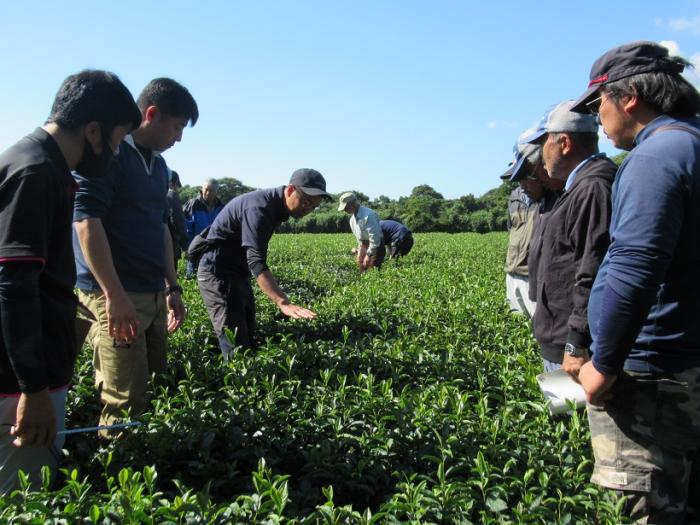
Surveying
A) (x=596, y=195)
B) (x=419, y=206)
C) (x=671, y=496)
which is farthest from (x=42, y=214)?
(x=419, y=206)

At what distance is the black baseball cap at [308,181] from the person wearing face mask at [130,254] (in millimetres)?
1186

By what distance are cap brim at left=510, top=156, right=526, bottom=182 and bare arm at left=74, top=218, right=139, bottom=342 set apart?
2522mm

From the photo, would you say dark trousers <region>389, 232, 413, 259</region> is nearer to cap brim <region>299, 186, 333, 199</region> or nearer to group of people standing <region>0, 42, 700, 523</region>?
cap brim <region>299, 186, 333, 199</region>

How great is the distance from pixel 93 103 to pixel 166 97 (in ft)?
3.66

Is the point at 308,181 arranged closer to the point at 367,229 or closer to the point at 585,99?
the point at 585,99

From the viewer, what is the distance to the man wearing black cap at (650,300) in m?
1.94

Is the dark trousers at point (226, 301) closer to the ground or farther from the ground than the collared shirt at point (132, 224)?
closer to the ground

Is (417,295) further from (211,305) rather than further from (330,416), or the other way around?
(330,416)

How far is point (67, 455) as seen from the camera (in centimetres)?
259

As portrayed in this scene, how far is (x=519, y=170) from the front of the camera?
11.9 ft

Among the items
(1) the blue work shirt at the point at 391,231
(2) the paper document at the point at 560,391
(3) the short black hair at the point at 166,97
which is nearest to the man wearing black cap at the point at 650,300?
(2) the paper document at the point at 560,391

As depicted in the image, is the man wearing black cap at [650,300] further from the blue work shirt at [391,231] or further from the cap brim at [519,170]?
the blue work shirt at [391,231]

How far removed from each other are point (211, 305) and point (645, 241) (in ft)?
11.8

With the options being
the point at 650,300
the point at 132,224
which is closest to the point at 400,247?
the point at 132,224
